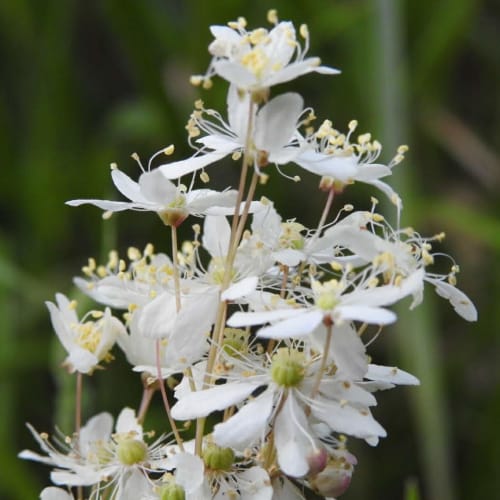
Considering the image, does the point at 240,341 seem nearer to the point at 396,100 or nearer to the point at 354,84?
the point at 396,100

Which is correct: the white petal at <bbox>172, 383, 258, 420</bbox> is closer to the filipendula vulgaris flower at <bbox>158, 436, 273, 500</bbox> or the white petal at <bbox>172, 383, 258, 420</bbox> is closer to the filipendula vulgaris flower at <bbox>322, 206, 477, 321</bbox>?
the filipendula vulgaris flower at <bbox>158, 436, 273, 500</bbox>

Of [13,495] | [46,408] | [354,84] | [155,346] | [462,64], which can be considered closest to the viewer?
[155,346]

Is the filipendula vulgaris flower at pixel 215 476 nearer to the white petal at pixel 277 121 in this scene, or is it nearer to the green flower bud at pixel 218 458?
the green flower bud at pixel 218 458

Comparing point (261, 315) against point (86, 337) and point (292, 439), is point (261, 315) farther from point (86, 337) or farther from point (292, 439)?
point (86, 337)

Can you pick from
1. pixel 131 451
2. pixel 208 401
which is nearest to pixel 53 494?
pixel 131 451

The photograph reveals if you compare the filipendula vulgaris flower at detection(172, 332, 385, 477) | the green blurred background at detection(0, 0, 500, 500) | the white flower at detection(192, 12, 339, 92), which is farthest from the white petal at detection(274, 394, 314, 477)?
the green blurred background at detection(0, 0, 500, 500)

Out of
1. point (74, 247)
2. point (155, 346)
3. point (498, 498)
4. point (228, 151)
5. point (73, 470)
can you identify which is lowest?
point (498, 498)

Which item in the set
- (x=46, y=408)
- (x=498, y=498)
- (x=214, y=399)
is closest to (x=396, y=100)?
(x=498, y=498)

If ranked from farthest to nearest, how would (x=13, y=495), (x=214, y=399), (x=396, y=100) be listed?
(x=396, y=100) → (x=13, y=495) → (x=214, y=399)
